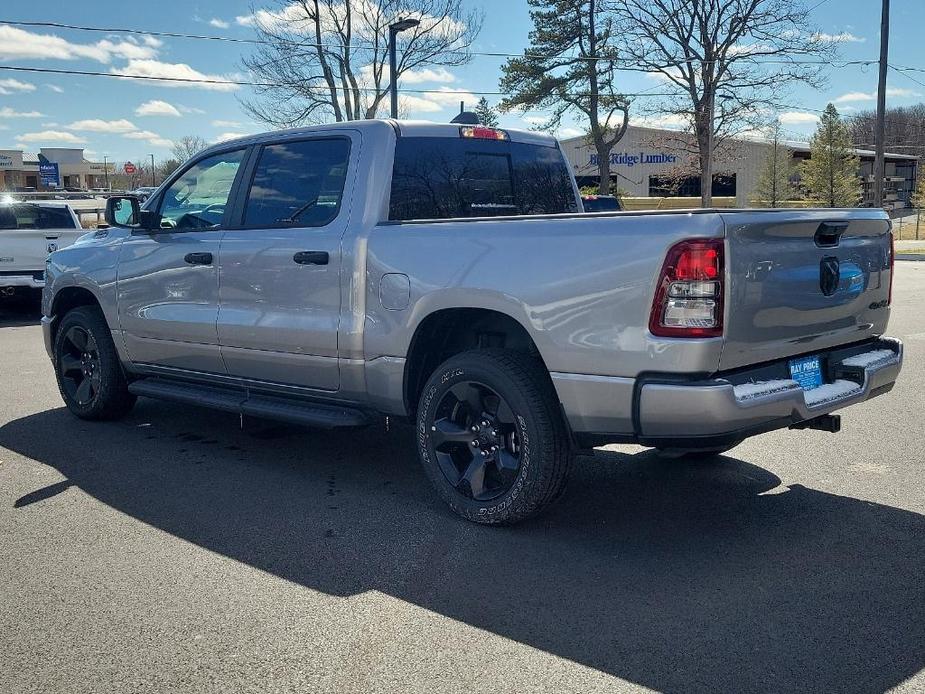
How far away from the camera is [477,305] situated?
434cm

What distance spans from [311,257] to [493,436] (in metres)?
1.46

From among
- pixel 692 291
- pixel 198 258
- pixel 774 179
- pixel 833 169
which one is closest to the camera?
pixel 692 291

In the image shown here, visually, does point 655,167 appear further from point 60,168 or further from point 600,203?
point 60,168

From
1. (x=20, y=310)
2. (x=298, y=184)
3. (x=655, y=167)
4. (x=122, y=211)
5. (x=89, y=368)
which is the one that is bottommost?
(x=20, y=310)

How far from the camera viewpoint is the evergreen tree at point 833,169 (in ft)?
156

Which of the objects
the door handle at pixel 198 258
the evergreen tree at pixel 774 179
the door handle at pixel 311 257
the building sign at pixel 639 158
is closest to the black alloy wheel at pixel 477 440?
the door handle at pixel 311 257

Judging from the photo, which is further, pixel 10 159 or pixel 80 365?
pixel 10 159

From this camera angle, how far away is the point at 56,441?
6.28m

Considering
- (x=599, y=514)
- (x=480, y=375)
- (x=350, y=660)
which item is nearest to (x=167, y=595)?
(x=350, y=660)

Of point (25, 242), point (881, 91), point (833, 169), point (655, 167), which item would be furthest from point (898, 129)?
point (25, 242)

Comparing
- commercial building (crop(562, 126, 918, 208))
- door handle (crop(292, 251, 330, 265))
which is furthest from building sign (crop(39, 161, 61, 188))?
door handle (crop(292, 251, 330, 265))

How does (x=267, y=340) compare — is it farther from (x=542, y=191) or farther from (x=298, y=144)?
(x=542, y=191)

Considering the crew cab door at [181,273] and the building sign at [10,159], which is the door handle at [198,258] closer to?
the crew cab door at [181,273]

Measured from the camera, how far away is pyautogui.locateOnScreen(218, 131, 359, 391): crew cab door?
5.05m
